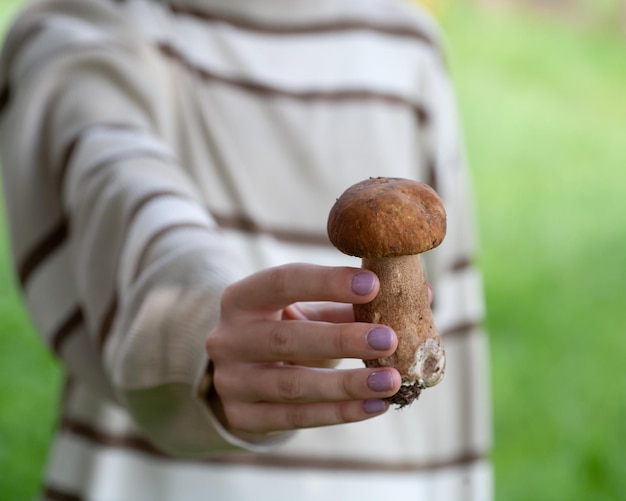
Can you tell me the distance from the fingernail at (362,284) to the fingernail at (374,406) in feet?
0.33

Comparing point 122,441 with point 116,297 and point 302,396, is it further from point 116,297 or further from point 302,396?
point 302,396

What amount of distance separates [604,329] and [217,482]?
2.26 metres

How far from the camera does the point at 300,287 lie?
2.42 ft

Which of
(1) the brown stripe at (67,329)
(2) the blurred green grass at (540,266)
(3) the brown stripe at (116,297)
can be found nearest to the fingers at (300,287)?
(3) the brown stripe at (116,297)

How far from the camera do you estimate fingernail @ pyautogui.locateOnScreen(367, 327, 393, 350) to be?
2.32 feet

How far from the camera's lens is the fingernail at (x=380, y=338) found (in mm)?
708

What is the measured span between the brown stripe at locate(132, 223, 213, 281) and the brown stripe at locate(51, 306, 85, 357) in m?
0.29

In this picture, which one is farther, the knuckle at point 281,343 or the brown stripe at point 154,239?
the brown stripe at point 154,239

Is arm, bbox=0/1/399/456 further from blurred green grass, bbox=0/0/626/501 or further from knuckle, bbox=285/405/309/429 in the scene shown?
blurred green grass, bbox=0/0/626/501

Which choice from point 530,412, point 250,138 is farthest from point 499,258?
point 250,138

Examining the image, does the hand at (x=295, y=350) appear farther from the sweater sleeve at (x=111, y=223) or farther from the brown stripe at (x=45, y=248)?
the brown stripe at (x=45, y=248)

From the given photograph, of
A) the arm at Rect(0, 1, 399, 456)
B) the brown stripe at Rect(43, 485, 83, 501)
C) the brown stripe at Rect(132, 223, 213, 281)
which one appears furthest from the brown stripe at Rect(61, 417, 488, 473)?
the brown stripe at Rect(132, 223, 213, 281)

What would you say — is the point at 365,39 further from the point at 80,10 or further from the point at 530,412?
the point at 530,412

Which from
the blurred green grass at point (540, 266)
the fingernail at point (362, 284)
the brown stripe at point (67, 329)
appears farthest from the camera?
the blurred green grass at point (540, 266)
